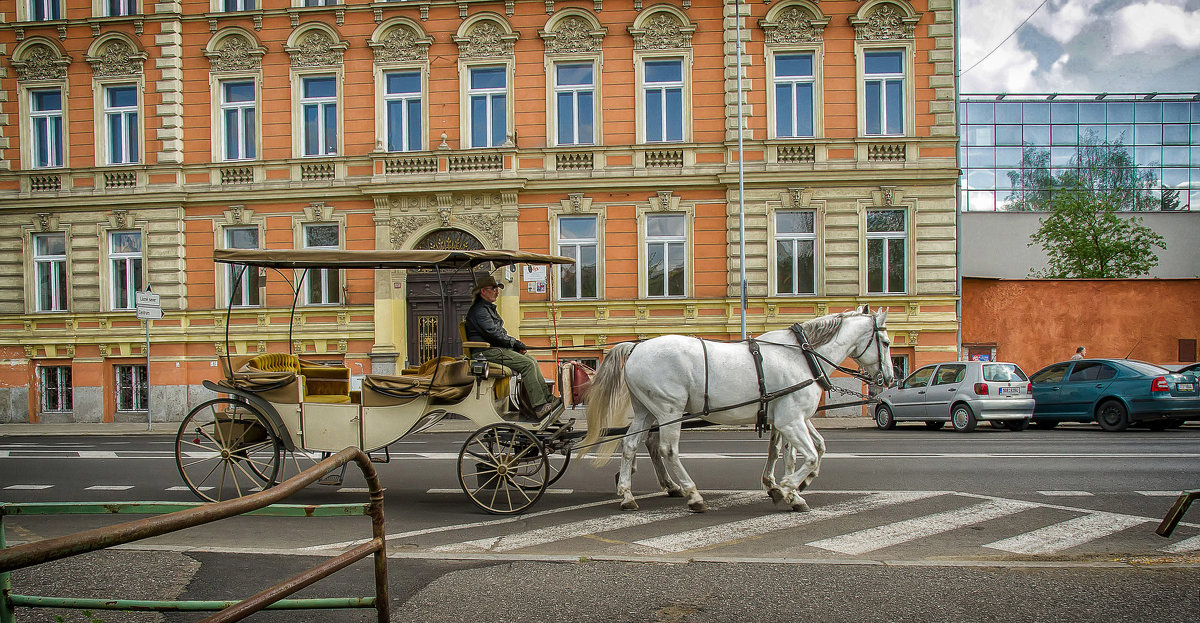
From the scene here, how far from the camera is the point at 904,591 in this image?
498cm

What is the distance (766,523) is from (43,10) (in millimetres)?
25382

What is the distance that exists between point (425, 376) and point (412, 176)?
13.1m

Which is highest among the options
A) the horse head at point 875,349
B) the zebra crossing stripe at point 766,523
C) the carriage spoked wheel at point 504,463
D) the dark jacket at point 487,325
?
the dark jacket at point 487,325

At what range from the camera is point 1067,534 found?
Result: 648 cm

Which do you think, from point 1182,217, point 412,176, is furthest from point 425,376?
point 1182,217

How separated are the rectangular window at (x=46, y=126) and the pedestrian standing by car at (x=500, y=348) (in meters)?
20.0

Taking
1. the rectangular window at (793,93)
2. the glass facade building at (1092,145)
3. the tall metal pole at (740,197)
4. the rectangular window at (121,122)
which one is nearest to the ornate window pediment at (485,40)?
the tall metal pole at (740,197)

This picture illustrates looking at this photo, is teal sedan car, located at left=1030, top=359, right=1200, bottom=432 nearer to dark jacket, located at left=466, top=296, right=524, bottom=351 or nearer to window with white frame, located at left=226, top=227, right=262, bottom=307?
dark jacket, located at left=466, top=296, right=524, bottom=351

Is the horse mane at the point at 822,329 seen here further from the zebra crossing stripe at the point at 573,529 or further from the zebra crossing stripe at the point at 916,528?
the zebra crossing stripe at the point at 916,528

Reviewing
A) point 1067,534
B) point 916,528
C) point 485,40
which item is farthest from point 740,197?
point 1067,534

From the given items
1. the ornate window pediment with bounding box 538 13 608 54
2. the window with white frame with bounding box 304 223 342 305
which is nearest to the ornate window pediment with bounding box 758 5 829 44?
the ornate window pediment with bounding box 538 13 608 54

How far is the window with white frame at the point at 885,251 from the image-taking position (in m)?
20.1

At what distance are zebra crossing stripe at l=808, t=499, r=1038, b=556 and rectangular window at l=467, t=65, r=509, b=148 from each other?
1616 centimetres

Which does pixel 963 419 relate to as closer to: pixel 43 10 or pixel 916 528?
pixel 916 528
